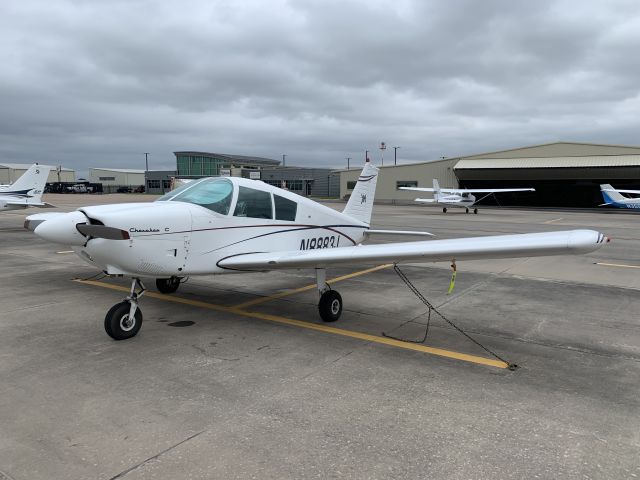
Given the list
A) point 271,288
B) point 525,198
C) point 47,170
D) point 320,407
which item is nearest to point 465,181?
point 525,198

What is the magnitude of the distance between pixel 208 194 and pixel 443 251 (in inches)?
132

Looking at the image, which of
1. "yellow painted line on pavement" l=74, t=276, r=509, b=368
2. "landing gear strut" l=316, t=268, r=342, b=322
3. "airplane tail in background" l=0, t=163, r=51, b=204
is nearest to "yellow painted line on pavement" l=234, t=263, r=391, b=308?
"yellow painted line on pavement" l=74, t=276, r=509, b=368

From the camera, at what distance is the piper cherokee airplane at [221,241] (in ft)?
15.8

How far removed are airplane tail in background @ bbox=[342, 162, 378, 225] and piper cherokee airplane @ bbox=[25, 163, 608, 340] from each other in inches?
96.8

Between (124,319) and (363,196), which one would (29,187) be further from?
(124,319)

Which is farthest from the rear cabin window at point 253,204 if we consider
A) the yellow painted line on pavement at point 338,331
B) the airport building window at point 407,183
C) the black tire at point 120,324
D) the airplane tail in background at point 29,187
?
the airport building window at point 407,183

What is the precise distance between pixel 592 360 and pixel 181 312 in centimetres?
556

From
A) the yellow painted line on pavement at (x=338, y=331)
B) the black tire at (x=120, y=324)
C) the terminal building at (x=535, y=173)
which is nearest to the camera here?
the yellow painted line on pavement at (x=338, y=331)

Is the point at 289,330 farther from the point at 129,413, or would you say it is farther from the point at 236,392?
the point at 129,413

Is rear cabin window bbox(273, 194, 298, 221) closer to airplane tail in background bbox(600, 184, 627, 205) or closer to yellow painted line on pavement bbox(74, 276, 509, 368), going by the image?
yellow painted line on pavement bbox(74, 276, 509, 368)

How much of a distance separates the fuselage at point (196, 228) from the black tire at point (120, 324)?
1.63ft

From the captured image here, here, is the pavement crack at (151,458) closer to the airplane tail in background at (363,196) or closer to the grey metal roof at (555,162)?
the airplane tail in background at (363,196)

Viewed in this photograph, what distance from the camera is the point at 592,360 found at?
197 inches

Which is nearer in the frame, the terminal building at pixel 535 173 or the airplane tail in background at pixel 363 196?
the airplane tail in background at pixel 363 196
